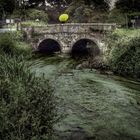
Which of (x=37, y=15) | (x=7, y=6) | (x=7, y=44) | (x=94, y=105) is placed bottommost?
(x=94, y=105)

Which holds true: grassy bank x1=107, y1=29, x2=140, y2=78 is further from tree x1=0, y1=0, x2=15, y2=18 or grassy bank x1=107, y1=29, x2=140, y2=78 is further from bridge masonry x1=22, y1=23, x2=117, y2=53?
tree x1=0, y1=0, x2=15, y2=18

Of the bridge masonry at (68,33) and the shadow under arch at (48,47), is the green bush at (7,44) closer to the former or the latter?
the bridge masonry at (68,33)

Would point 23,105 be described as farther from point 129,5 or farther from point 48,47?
point 129,5

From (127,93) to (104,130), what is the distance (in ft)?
32.4

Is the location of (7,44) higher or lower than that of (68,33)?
lower

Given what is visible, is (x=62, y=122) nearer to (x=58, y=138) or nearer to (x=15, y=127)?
(x=58, y=138)

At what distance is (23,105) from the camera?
1728 centimetres

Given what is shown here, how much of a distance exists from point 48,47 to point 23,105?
42402 millimetres

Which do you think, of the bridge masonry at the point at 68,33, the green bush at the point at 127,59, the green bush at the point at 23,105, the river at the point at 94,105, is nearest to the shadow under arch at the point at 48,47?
the bridge masonry at the point at 68,33

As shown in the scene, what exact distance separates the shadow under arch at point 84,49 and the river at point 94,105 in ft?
33.0

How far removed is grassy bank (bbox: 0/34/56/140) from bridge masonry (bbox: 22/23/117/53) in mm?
30312

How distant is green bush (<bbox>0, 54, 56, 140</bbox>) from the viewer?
16.6 metres

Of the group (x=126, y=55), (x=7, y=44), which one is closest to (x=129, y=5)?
(x=126, y=55)

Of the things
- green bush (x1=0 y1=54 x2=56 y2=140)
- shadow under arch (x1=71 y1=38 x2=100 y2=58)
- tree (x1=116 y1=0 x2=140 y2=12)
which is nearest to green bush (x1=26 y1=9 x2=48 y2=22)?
shadow under arch (x1=71 y1=38 x2=100 y2=58)
